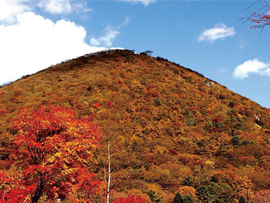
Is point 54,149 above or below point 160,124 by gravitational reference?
below

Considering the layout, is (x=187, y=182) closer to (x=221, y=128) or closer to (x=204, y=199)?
(x=204, y=199)

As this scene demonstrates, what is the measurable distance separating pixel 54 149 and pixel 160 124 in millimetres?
36187

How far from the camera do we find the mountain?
2838 centimetres

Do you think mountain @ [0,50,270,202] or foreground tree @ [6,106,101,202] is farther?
Answer: mountain @ [0,50,270,202]

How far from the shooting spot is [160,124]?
1841 inches

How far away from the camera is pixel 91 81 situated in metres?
56.4

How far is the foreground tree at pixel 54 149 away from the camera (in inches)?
453

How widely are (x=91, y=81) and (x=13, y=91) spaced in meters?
18.4

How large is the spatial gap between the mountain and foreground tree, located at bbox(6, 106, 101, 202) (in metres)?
10.7

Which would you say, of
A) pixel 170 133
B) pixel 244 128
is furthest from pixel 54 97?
pixel 244 128

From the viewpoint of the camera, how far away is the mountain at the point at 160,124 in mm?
28375

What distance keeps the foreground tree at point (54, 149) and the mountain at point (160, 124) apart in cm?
1072

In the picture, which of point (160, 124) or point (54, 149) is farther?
point (160, 124)

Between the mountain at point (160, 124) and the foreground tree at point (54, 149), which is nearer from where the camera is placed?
the foreground tree at point (54, 149)
